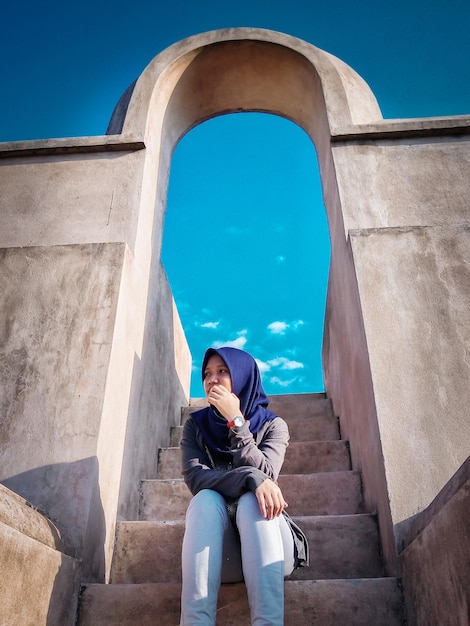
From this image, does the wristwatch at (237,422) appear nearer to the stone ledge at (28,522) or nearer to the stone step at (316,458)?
the stone ledge at (28,522)

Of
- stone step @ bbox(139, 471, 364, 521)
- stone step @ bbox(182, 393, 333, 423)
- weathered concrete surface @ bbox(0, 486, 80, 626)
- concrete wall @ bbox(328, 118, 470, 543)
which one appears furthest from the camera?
stone step @ bbox(182, 393, 333, 423)

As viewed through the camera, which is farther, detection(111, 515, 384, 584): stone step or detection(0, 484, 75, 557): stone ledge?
detection(111, 515, 384, 584): stone step

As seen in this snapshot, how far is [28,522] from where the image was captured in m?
1.72

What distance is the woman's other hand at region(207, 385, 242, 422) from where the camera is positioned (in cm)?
202

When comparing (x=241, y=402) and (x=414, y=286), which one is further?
(x=414, y=286)

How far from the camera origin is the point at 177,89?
4457mm

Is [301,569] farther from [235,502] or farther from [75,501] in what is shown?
[75,501]

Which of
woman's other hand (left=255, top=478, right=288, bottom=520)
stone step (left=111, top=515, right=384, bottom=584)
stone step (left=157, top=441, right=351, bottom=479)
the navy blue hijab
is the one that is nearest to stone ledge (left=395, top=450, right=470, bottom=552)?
stone step (left=111, top=515, right=384, bottom=584)

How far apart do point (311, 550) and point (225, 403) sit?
0.86 metres

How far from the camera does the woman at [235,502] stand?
159cm

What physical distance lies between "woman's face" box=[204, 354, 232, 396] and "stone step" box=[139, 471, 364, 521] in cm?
95

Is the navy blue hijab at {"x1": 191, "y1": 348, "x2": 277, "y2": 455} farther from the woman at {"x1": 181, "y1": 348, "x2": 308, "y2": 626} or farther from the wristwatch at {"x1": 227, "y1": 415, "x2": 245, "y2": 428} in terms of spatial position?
the wristwatch at {"x1": 227, "y1": 415, "x2": 245, "y2": 428}

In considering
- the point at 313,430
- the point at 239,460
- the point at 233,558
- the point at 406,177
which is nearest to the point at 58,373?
the point at 239,460

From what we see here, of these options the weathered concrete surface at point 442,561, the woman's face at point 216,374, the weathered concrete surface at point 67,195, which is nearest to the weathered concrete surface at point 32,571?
the woman's face at point 216,374
